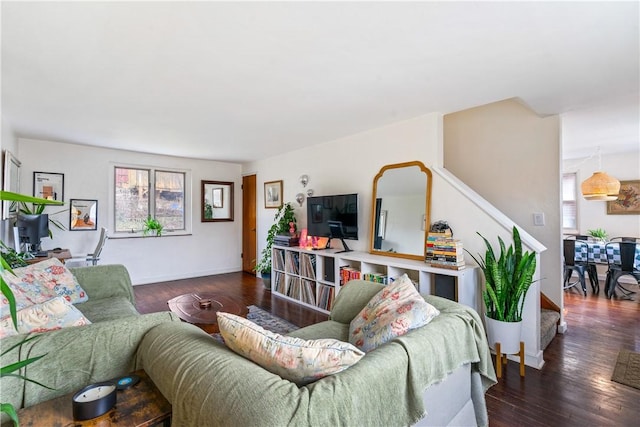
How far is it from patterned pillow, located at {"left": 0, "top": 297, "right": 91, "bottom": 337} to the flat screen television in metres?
2.74

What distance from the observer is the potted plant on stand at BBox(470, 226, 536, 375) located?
7.69ft

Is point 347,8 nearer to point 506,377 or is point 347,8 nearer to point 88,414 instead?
point 88,414

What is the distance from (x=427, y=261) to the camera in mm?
2879

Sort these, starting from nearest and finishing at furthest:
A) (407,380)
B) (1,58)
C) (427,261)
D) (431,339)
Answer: (407,380), (431,339), (1,58), (427,261)

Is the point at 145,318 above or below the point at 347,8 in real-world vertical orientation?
below

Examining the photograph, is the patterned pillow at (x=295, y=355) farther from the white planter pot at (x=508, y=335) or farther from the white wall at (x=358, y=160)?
the white wall at (x=358, y=160)

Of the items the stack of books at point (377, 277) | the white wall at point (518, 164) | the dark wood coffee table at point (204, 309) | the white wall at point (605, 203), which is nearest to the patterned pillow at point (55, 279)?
the dark wood coffee table at point (204, 309)

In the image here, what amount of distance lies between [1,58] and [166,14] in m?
1.32

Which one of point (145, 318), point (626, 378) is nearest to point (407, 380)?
point (145, 318)

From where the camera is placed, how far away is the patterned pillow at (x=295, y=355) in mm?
1060

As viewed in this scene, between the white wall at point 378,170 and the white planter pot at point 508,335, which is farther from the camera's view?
the white wall at point 378,170

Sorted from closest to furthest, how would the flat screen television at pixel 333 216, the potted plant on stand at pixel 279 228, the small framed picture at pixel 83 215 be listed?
the flat screen television at pixel 333 216 < the small framed picture at pixel 83 215 < the potted plant on stand at pixel 279 228

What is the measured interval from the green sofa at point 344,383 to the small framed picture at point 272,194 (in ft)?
12.9

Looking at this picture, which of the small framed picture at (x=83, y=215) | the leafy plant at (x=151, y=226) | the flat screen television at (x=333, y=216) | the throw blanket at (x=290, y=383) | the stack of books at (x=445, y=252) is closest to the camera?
the throw blanket at (x=290, y=383)
